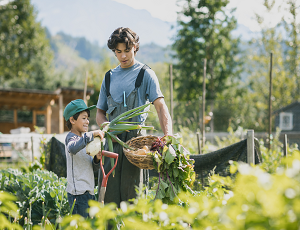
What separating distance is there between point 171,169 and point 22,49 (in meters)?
27.9

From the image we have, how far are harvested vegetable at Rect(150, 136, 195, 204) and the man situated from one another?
1.20 ft

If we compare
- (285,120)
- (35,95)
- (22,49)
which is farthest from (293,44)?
(22,49)

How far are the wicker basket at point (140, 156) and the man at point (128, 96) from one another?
0.11 metres

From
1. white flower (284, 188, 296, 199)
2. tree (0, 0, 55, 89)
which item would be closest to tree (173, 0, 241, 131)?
tree (0, 0, 55, 89)

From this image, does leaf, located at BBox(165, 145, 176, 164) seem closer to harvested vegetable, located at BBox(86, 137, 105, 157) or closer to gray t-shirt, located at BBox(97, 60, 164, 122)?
harvested vegetable, located at BBox(86, 137, 105, 157)

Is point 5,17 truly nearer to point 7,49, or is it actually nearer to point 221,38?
point 7,49

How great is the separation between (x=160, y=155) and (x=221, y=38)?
18.0 meters

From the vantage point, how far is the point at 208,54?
18.3 metres

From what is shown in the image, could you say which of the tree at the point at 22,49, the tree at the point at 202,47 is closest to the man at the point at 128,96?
the tree at the point at 202,47

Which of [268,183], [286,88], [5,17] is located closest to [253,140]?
[268,183]

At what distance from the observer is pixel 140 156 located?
1.76m

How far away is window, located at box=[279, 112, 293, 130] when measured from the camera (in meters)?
16.4

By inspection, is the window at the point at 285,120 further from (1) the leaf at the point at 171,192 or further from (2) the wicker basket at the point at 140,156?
(1) the leaf at the point at 171,192

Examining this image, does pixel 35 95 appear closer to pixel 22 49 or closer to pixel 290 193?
pixel 290 193
